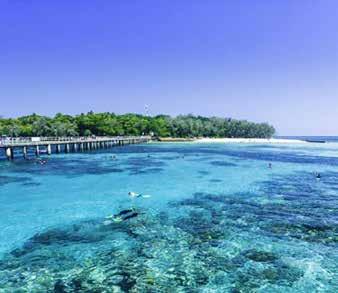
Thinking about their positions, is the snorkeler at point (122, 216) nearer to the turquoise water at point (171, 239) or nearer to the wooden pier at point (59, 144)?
the turquoise water at point (171, 239)

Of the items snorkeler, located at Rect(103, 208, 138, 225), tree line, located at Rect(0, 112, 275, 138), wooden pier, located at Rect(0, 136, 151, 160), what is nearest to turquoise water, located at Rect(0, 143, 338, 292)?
snorkeler, located at Rect(103, 208, 138, 225)

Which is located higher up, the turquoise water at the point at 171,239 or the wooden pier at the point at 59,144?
the wooden pier at the point at 59,144

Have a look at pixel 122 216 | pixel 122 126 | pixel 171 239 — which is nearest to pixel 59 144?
pixel 122 216

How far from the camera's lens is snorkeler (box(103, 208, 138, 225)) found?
56.6ft

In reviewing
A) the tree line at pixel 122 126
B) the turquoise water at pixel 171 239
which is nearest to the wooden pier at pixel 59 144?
the tree line at pixel 122 126

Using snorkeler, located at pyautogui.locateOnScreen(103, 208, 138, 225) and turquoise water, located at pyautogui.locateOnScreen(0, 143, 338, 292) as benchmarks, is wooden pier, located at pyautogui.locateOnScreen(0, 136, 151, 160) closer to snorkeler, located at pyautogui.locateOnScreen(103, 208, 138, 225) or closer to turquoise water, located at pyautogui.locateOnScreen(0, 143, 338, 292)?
turquoise water, located at pyautogui.locateOnScreen(0, 143, 338, 292)

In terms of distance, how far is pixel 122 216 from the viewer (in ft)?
59.7

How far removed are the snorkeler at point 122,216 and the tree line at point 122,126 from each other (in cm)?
9771

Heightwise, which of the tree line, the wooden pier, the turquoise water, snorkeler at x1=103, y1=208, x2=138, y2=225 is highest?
the tree line

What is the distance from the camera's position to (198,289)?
10023mm

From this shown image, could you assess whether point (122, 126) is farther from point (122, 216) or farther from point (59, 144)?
point (122, 216)

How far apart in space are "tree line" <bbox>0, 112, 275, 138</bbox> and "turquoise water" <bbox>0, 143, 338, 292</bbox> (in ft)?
302

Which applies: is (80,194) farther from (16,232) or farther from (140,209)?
(16,232)

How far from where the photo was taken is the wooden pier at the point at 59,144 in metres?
50.9
